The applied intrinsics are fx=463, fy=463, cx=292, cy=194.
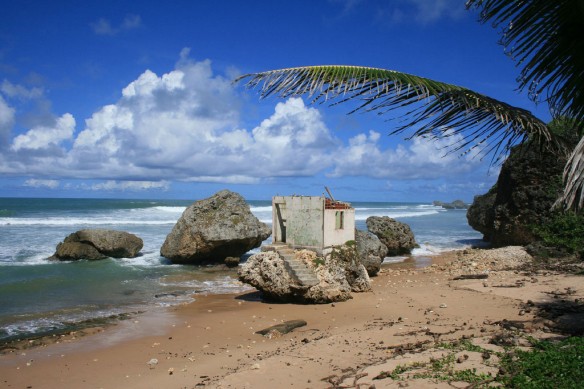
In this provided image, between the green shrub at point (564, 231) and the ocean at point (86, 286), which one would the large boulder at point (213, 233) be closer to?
the ocean at point (86, 286)

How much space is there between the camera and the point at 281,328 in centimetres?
1079


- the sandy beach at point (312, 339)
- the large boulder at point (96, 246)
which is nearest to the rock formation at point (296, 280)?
the sandy beach at point (312, 339)

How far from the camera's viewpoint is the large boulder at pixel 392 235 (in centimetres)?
2458

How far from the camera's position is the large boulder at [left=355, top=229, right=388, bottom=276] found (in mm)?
18078

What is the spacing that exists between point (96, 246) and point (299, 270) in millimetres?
12997

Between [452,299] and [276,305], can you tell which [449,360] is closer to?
[452,299]

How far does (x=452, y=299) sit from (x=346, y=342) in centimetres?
496

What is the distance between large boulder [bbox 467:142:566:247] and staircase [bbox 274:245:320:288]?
35.8ft

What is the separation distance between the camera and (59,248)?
22.2m

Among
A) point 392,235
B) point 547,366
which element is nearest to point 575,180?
point 547,366

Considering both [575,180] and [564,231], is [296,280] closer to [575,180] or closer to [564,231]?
[575,180]

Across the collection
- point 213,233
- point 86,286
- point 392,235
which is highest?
point 213,233

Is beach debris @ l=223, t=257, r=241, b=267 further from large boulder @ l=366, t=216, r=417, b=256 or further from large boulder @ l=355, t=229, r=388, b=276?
large boulder @ l=366, t=216, r=417, b=256

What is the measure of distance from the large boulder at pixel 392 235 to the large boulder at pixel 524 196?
4332mm
